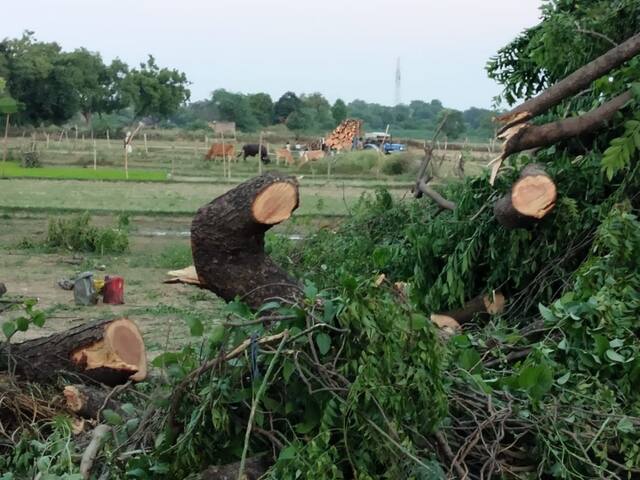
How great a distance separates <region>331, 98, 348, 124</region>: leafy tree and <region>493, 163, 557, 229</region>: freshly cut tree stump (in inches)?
2300

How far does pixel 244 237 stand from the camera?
531cm

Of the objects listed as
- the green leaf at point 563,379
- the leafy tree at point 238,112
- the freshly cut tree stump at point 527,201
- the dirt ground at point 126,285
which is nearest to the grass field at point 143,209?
the dirt ground at point 126,285

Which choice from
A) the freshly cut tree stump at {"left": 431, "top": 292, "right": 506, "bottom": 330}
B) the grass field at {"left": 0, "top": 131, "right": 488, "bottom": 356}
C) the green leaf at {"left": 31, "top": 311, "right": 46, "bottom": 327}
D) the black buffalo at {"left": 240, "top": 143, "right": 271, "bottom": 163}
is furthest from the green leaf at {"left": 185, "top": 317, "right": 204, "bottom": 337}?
the black buffalo at {"left": 240, "top": 143, "right": 271, "bottom": 163}

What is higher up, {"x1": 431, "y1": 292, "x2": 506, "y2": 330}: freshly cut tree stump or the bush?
{"x1": 431, "y1": 292, "x2": 506, "y2": 330}: freshly cut tree stump

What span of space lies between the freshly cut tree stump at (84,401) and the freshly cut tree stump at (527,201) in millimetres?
2781

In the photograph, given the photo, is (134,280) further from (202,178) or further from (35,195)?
(202,178)

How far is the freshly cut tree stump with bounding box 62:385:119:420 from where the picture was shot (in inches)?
199

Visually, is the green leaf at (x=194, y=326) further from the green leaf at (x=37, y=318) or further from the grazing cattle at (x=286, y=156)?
the grazing cattle at (x=286, y=156)

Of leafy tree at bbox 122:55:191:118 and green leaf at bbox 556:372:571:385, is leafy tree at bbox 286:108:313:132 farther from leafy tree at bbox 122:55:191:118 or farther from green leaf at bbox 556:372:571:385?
green leaf at bbox 556:372:571:385

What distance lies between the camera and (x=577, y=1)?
8266mm

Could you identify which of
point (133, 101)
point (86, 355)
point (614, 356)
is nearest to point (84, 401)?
point (86, 355)

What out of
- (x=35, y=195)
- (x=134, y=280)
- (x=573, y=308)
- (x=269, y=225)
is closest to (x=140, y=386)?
(x=269, y=225)

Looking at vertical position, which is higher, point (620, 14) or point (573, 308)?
point (620, 14)

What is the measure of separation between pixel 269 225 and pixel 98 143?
4939cm
